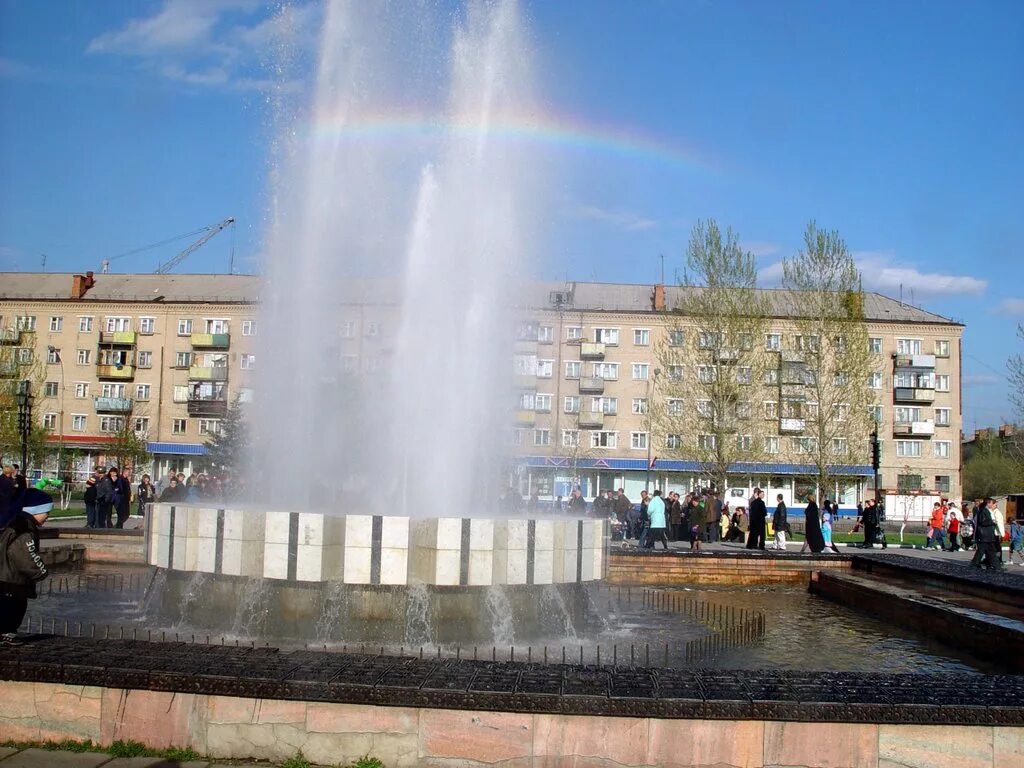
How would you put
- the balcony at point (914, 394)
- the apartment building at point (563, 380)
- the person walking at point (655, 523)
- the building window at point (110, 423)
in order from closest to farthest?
the person walking at point (655, 523) → the apartment building at point (563, 380) → the balcony at point (914, 394) → the building window at point (110, 423)

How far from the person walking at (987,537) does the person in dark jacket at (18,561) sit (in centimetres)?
1944

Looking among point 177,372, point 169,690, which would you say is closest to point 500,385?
point 169,690

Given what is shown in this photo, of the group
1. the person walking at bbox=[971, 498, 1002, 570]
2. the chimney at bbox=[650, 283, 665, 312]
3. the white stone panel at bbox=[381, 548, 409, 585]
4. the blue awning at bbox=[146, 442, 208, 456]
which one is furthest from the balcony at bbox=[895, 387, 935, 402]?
the white stone panel at bbox=[381, 548, 409, 585]

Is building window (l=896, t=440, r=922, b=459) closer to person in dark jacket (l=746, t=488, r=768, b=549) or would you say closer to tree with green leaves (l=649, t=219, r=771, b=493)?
tree with green leaves (l=649, t=219, r=771, b=493)

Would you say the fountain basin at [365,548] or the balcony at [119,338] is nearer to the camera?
the fountain basin at [365,548]

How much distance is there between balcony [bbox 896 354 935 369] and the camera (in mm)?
71188

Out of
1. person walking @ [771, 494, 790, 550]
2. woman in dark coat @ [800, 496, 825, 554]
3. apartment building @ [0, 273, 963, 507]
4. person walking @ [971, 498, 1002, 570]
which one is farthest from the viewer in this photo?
apartment building @ [0, 273, 963, 507]

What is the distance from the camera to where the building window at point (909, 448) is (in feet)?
234

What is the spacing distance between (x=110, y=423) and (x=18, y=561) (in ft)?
232

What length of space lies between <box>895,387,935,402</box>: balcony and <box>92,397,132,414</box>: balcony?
57792 mm

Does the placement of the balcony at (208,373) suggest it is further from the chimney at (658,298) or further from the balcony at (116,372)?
the chimney at (658,298)

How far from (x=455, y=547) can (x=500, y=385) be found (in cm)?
555

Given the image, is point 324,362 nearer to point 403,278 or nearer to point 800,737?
point 403,278

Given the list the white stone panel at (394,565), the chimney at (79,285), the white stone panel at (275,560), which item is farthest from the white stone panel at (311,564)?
the chimney at (79,285)
